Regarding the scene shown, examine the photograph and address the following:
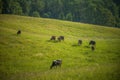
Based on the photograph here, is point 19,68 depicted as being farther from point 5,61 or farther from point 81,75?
point 81,75

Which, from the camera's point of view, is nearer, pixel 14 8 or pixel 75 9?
pixel 14 8

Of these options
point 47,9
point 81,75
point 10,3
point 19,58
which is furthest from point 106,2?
point 81,75

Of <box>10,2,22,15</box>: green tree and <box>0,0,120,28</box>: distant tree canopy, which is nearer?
<box>10,2,22,15</box>: green tree

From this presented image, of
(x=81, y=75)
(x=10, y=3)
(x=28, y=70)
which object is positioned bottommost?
(x=28, y=70)

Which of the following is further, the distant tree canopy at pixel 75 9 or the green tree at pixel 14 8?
the distant tree canopy at pixel 75 9

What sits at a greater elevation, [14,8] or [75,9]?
[75,9]

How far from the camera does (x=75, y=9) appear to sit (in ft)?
426

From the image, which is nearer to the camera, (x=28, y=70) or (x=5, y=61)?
(x=28, y=70)

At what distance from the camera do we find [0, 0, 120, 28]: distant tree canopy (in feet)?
363

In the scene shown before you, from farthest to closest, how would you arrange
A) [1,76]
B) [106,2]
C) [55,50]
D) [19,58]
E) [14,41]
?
[106,2] < [14,41] < [55,50] < [19,58] < [1,76]

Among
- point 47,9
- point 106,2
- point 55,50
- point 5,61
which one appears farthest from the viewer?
point 47,9

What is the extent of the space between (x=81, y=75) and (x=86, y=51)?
20397 mm

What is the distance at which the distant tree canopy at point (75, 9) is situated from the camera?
110681mm

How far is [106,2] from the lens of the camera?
126062 mm
